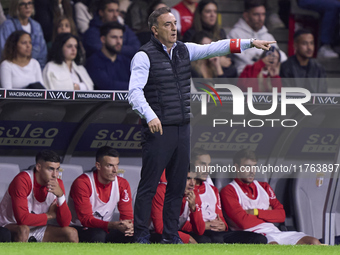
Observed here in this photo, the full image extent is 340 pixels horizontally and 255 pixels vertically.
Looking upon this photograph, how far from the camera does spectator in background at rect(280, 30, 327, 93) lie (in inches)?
348

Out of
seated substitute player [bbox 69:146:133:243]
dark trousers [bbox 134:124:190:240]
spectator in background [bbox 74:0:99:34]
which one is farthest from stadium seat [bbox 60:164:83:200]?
dark trousers [bbox 134:124:190:240]

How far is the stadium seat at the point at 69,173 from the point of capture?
23.1ft

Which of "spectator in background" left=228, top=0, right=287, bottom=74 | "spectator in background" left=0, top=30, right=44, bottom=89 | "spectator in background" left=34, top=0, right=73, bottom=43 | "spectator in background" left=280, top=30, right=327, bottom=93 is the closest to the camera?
"spectator in background" left=0, top=30, right=44, bottom=89

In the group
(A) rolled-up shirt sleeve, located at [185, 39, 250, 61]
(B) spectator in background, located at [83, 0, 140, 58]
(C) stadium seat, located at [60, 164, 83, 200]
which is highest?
(B) spectator in background, located at [83, 0, 140, 58]

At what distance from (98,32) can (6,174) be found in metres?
2.24

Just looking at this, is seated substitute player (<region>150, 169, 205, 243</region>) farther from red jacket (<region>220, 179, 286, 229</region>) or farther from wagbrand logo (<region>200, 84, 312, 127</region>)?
wagbrand logo (<region>200, 84, 312, 127</region>)

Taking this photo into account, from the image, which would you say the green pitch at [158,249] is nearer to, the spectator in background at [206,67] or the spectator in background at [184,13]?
the spectator in background at [206,67]

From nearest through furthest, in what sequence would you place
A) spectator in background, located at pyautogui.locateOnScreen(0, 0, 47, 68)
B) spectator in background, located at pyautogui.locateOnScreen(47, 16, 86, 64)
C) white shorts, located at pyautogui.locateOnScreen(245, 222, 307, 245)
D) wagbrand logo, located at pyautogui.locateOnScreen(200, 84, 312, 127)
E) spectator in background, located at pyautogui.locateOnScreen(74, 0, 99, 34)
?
wagbrand logo, located at pyautogui.locateOnScreen(200, 84, 312, 127) < white shorts, located at pyautogui.locateOnScreen(245, 222, 307, 245) < spectator in background, located at pyautogui.locateOnScreen(0, 0, 47, 68) < spectator in background, located at pyautogui.locateOnScreen(47, 16, 86, 64) < spectator in background, located at pyautogui.locateOnScreen(74, 0, 99, 34)

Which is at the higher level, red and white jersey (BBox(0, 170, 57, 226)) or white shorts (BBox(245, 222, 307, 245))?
red and white jersey (BBox(0, 170, 57, 226))

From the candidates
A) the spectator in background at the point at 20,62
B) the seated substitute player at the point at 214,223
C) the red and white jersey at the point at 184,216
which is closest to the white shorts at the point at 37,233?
the red and white jersey at the point at 184,216

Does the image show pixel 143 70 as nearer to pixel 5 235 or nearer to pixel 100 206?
pixel 100 206

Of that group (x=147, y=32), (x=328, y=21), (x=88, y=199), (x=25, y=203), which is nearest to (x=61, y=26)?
(x=147, y=32)

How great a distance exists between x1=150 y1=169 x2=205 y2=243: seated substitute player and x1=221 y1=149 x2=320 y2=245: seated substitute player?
1.44ft

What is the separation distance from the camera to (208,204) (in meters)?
7.14
